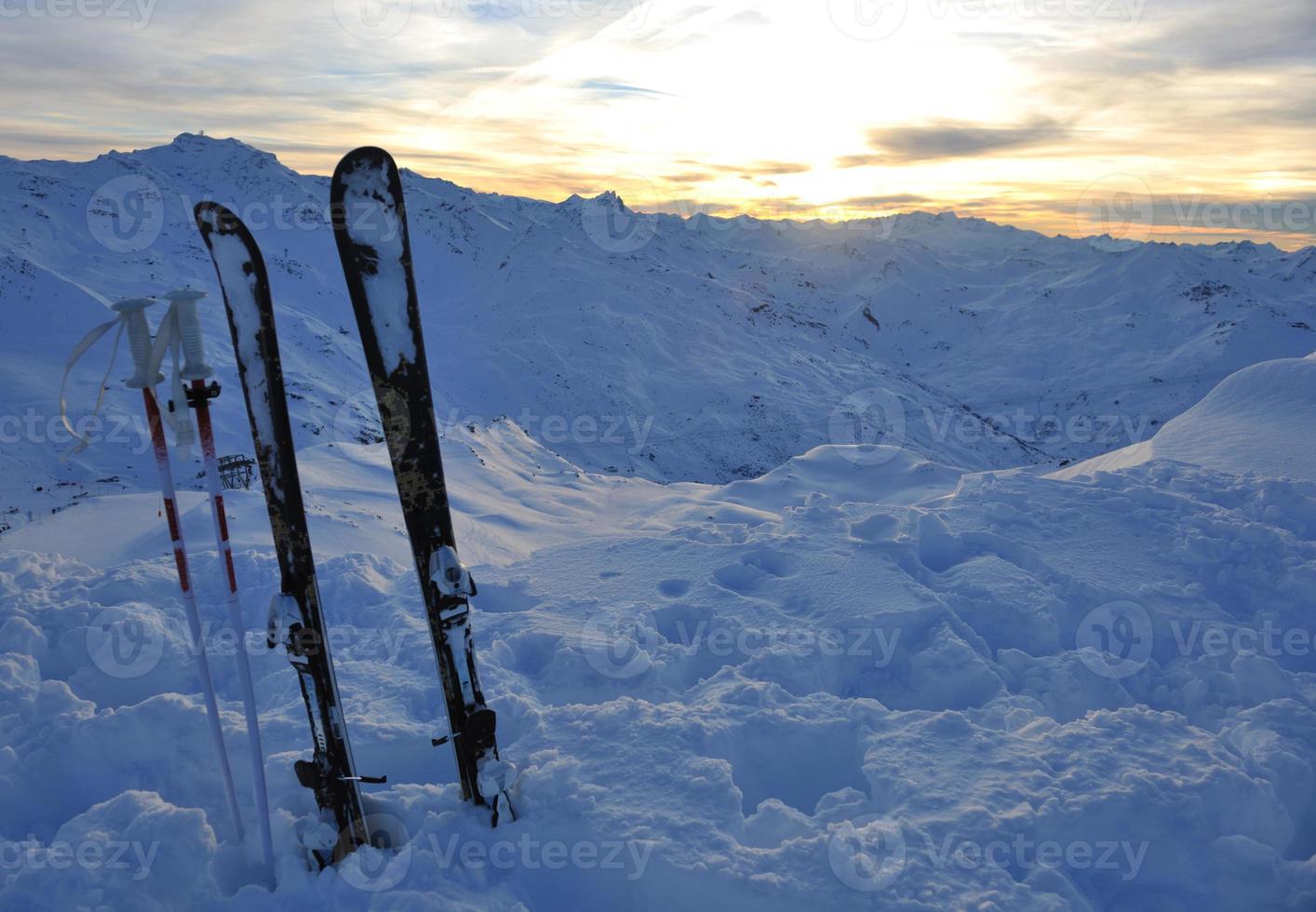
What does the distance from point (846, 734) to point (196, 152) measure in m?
81.4

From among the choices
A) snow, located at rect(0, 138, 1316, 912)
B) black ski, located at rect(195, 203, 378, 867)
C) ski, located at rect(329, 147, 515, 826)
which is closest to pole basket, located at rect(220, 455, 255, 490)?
snow, located at rect(0, 138, 1316, 912)

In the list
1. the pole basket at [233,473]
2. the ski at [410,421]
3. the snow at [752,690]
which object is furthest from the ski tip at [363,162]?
the pole basket at [233,473]

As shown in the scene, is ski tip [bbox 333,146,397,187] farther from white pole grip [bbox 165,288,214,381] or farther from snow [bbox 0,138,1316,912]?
snow [bbox 0,138,1316,912]

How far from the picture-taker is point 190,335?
3.02 meters

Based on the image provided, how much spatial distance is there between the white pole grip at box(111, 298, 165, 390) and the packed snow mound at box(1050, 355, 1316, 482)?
9.25m

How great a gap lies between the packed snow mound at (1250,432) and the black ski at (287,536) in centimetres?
859

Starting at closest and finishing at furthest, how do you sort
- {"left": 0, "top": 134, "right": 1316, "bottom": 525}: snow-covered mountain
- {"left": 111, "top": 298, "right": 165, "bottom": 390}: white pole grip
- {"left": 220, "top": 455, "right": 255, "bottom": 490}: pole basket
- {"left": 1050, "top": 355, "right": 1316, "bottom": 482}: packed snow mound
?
{"left": 111, "top": 298, "right": 165, "bottom": 390}: white pole grip → {"left": 1050, "top": 355, "right": 1316, "bottom": 482}: packed snow mound → {"left": 220, "top": 455, "right": 255, "bottom": 490}: pole basket → {"left": 0, "top": 134, "right": 1316, "bottom": 525}: snow-covered mountain

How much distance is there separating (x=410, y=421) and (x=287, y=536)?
75cm

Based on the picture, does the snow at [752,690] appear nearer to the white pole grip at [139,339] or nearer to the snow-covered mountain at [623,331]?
the white pole grip at [139,339]

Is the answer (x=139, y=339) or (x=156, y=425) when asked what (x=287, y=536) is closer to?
(x=156, y=425)

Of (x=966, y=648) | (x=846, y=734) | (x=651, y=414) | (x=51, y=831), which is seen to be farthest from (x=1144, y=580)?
(x=651, y=414)

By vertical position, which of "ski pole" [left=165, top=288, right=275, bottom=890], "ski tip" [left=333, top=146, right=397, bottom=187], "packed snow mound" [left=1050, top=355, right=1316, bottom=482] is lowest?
"packed snow mound" [left=1050, top=355, right=1316, bottom=482]

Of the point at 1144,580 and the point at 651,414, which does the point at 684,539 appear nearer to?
the point at 1144,580

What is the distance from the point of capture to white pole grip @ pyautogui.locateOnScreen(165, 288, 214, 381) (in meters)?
2.97
